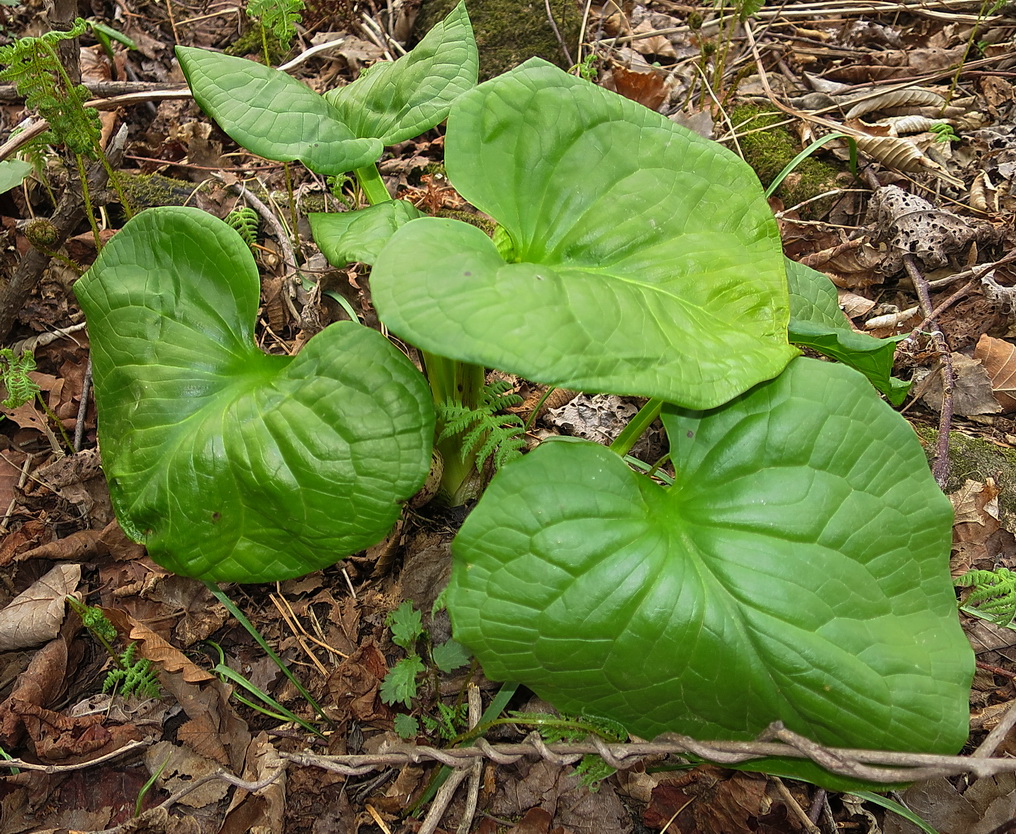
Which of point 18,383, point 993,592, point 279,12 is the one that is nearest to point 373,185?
point 279,12

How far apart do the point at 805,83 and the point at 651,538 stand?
2.73m

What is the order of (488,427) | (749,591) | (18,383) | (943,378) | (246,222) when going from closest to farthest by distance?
(749,591) < (488,427) < (18,383) < (943,378) < (246,222)

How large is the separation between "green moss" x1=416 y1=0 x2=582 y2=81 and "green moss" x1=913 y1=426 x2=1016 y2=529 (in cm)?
217

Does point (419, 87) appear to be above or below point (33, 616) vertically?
above

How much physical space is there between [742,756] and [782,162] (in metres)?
2.22

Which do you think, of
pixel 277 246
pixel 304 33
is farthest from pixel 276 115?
pixel 304 33

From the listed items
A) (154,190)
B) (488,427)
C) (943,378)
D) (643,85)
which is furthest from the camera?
(643,85)

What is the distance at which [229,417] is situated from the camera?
134cm

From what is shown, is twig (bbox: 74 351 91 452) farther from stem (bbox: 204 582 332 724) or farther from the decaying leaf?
the decaying leaf

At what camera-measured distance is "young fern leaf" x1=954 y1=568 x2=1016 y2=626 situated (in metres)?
1.34

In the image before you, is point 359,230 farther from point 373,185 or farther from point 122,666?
point 122,666

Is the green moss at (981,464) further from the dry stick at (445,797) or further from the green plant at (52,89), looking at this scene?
the green plant at (52,89)

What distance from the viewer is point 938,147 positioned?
2576 millimetres

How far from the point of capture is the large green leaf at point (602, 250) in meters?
1.07
